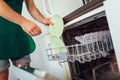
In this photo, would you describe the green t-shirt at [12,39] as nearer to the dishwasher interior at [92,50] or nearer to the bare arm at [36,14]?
the bare arm at [36,14]

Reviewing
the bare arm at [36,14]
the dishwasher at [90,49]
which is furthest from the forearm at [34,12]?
the dishwasher at [90,49]

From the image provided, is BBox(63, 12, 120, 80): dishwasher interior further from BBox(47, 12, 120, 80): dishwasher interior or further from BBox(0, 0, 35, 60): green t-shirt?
BBox(0, 0, 35, 60): green t-shirt

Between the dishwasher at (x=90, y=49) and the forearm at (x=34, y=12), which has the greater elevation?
the forearm at (x=34, y=12)

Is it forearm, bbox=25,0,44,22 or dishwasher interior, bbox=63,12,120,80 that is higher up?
forearm, bbox=25,0,44,22

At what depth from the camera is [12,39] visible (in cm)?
124

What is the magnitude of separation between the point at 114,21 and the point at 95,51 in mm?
259

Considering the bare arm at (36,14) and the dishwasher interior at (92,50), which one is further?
the bare arm at (36,14)

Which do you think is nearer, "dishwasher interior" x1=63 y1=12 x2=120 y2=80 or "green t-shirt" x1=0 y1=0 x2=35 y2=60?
"dishwasher interior" x1=63 y1=12 x2=120 y2=80

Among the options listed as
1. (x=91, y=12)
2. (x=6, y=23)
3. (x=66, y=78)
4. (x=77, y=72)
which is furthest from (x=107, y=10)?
(x=66, y=78)

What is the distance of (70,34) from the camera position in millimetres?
1571

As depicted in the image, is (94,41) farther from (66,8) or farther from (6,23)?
(66,8)

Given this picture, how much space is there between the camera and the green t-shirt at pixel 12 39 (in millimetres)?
1203

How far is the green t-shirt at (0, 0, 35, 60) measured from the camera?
1203mm

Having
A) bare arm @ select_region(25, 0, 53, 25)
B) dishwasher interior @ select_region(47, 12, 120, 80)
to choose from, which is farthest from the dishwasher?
bare arm @ select_region(25, 0, 53, 25)
